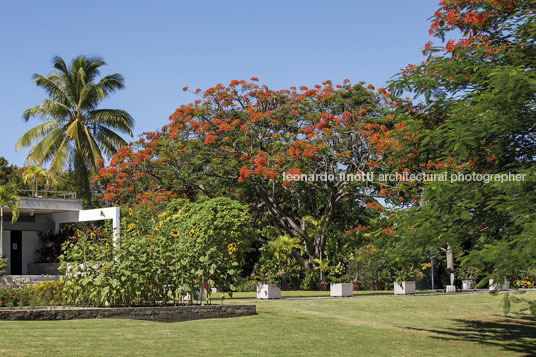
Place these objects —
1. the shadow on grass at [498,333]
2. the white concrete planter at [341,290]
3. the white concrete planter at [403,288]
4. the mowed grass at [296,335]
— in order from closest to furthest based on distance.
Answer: the mowed grass at [296,335] → the shadow on grass at [498,333] → the white concrete planter at [341,290] → the white concrete planter at [403,288]

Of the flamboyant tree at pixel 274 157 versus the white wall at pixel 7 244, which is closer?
the flamboyant tree at pixel 274 157

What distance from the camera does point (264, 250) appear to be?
1053 inches

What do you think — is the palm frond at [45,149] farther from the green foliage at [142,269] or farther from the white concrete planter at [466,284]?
the white concrete planter at [466,284]

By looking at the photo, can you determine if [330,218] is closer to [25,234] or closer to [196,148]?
[196,148]

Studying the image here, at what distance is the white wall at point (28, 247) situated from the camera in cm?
2998

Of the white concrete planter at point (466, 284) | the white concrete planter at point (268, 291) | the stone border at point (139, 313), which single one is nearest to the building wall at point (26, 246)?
the white concrete planter at point (268, 291)

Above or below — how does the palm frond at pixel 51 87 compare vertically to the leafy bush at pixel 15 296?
above

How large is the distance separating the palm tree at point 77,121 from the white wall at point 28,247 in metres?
3.48

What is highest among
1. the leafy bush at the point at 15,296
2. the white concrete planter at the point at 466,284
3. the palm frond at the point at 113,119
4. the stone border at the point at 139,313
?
the palm frond at the point at 113,119

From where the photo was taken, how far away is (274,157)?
24.5 m

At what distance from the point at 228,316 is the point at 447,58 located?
794 centimetres

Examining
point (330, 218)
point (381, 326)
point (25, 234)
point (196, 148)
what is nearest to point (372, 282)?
point (330, 218)

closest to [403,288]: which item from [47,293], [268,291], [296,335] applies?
[268,291]

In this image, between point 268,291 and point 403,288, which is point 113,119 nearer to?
point 268,291
